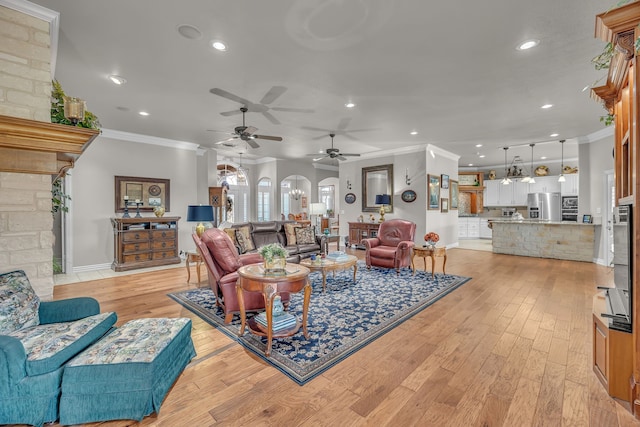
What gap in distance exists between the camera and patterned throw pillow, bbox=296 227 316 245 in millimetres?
5793

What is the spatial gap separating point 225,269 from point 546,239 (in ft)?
25.0

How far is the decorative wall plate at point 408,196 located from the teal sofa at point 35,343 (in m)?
6.94

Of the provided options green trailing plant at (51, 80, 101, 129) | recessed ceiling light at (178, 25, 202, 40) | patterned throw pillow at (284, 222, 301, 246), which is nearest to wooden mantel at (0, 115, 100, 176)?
green trailing plant at (51, 80, 101, 129)

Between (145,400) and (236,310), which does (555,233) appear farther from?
(145,400)

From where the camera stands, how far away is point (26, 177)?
2.28m

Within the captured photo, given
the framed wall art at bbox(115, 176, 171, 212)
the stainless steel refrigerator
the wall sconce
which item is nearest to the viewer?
the wall sconce

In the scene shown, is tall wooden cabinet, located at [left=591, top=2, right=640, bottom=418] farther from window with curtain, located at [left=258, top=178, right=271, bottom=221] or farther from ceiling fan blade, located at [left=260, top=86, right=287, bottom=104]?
window with curtain, located at [left=258, top=178, right=271, bottom=221]

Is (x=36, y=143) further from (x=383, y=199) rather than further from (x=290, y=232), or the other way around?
(x=383, y=199)

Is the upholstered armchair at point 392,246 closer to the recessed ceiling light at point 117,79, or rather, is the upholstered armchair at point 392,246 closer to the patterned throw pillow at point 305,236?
the patterned throw pillow at point 305,236

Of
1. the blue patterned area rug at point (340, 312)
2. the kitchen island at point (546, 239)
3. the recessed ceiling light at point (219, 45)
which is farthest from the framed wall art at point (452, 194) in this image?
the recessed ceiling light at point (219, 45)

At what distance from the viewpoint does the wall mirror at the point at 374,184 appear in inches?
322

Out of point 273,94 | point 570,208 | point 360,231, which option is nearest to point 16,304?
point 273,94

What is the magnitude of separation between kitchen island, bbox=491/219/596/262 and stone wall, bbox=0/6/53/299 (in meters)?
8.82

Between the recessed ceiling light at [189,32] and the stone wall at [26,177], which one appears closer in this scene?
the stone wall at [26,177]
